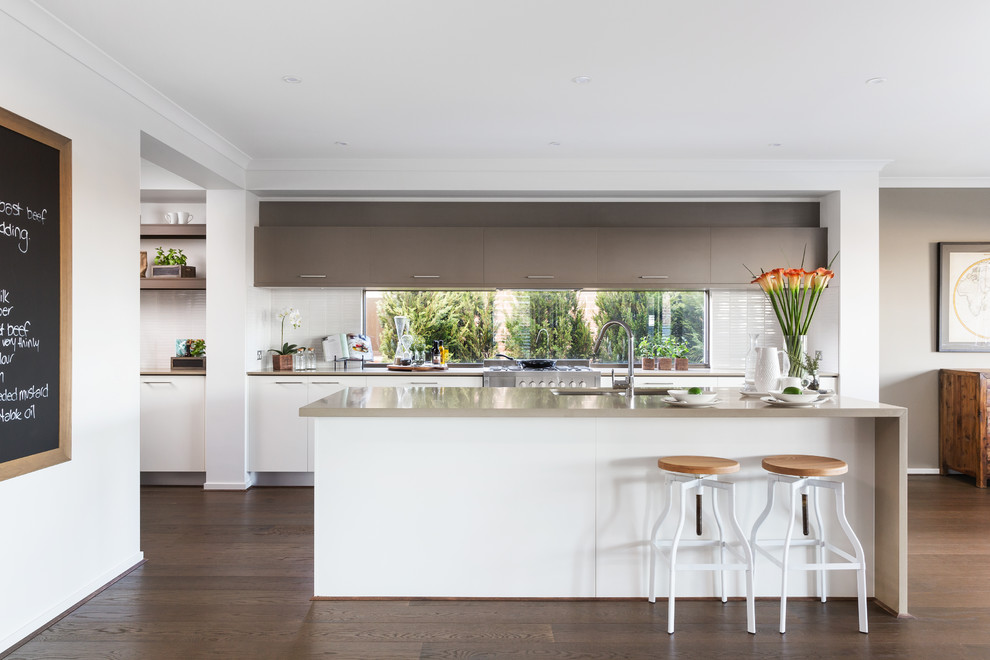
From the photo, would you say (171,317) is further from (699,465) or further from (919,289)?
(919,289)

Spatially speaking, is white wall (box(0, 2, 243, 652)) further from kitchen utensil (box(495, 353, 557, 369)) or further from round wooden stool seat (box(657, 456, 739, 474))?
kitchen utensil (box(495, 353, 557, 369))

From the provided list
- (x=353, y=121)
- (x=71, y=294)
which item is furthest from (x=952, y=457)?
(x=71, y=294)

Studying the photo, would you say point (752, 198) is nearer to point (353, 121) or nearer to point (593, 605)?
point (353, 121)

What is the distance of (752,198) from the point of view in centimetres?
531

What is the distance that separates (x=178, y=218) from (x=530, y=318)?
3038mm

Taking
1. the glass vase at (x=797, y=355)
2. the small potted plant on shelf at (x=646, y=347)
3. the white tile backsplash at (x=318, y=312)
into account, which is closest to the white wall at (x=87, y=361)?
the white tile backsplash at (x=318, y=312)

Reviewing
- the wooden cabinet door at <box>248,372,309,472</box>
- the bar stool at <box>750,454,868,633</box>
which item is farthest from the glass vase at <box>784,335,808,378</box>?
the wooden cabinet door at <box>248,372,309,472</box>

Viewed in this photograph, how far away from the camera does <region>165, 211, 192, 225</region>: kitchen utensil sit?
5.30 metres

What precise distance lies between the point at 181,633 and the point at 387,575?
842 mm

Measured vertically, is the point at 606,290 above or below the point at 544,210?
below

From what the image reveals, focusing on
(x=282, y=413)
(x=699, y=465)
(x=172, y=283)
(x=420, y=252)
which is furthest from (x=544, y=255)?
(x=172, y=283)

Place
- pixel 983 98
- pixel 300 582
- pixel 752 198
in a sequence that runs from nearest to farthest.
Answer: pixel 300 582
pixel 983 98
pixel 752 198

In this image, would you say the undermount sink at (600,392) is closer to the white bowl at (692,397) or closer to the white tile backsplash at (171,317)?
the white bowl at (692,397)

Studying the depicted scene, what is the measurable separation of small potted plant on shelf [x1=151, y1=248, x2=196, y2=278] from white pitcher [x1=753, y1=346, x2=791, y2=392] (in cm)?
445
